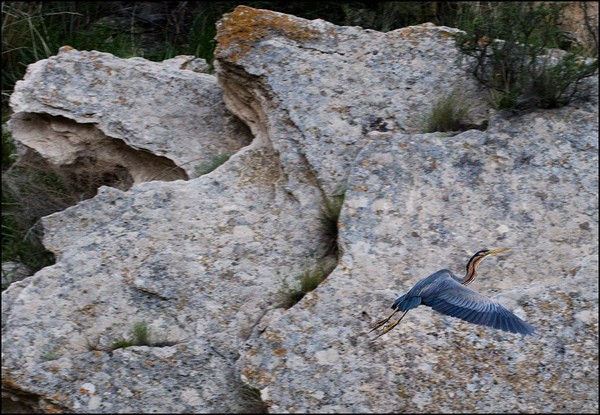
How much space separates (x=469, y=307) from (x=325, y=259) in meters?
1.03

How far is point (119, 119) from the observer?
593 centimetres

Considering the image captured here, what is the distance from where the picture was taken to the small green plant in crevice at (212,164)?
5.70 m

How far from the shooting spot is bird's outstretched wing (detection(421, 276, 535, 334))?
4238 millimetres

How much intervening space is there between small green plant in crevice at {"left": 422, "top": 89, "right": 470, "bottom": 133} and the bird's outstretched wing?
1.17m

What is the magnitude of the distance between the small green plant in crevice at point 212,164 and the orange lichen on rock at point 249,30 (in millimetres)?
529

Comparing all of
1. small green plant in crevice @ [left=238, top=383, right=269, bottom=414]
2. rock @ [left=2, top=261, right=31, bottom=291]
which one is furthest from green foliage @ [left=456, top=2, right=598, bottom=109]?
rock @ [left=2, top=261, right=31, bottom=291]

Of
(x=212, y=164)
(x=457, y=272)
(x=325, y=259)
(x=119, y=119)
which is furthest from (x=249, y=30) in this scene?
(x=457, y=272)

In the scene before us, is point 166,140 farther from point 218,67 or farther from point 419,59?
point 419,59

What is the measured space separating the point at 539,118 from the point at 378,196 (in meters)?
0.91

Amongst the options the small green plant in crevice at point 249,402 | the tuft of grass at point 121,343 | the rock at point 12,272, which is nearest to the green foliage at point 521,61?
the small green plant in crevice at point 249,402

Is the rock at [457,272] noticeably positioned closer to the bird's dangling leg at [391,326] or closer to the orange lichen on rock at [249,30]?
the bird's dangling leg at [391,326]

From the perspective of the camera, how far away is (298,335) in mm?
4676

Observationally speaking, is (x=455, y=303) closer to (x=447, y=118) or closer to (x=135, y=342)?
(x=447, y=118)

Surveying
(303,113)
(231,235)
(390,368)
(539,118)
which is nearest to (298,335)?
(390,368)
